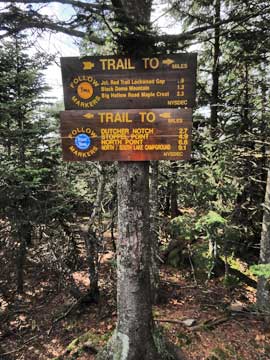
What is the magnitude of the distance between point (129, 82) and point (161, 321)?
208 inches

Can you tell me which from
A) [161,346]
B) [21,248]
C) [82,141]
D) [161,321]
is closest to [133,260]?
[161,346]

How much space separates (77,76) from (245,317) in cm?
634

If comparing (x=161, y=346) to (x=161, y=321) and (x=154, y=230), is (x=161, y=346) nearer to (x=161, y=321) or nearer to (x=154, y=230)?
(x=161, y=321)

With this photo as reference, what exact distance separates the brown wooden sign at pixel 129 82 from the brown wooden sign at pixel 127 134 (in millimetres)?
104

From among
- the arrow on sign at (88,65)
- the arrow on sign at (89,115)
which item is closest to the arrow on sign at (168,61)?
the arrow on sign at (88,65)

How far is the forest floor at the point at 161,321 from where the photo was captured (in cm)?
528

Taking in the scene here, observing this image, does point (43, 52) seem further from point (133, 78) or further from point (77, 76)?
point (133, 78)

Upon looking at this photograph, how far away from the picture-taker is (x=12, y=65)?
11023mm

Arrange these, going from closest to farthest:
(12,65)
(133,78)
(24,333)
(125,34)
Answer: (125,34), (133,78), (24,333), (12,65)

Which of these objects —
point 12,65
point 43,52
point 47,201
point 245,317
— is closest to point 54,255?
point 47,201

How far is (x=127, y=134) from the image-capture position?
10.8 feet

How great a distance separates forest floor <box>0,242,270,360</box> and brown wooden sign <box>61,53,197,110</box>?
4552 mm

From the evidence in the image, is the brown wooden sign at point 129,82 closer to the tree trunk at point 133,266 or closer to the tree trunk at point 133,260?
the tree trunk at point 133,260

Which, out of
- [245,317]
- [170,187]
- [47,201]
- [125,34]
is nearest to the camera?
[125,34]
